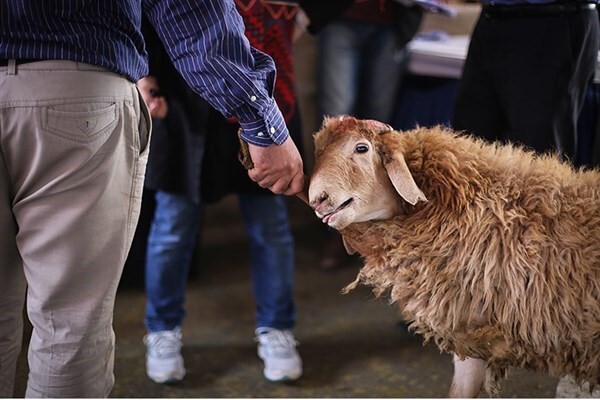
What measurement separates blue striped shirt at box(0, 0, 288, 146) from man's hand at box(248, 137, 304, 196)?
19 millimetres

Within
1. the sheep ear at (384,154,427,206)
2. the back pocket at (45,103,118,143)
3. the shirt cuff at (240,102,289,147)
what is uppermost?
the back pocket at (45,103,118,143)

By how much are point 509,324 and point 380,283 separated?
0.83 feet

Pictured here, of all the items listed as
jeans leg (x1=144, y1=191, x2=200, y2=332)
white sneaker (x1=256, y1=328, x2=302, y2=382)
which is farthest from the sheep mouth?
white sneaker (x1=256, y1=328, x2=302, y2=382)

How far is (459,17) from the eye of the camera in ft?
11.1

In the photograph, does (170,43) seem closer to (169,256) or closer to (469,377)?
(469,377)

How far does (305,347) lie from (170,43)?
59.3 inches

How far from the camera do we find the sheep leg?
5.23 feet

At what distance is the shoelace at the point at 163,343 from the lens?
2303 millimetres

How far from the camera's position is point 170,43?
132 centimetres

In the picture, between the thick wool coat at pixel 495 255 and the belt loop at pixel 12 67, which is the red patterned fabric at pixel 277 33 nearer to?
the thick wool coat at pixel 495 255

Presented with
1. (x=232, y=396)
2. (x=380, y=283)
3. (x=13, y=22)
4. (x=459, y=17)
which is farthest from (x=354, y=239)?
(x=459, y=17)

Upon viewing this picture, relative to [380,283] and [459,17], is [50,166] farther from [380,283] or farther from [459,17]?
[459,17]

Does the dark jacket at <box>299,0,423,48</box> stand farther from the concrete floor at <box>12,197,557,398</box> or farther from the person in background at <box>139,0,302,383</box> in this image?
the concrete floor at <box>12,197,557,398</box>

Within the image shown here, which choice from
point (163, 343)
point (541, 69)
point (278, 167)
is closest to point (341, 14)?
point (541, 69)
